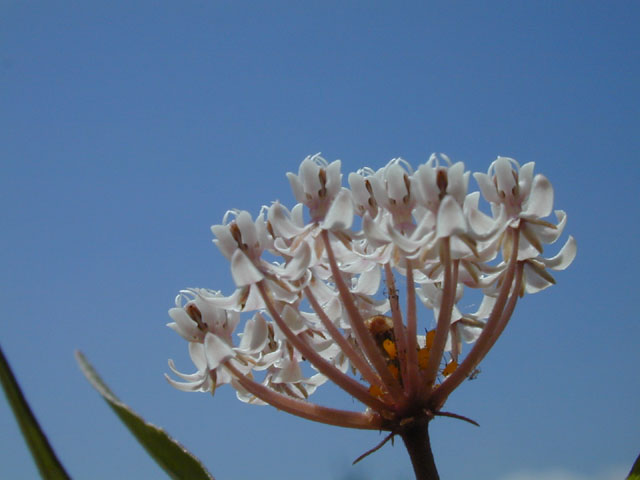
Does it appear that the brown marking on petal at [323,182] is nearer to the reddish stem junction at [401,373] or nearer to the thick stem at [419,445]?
the reddish stem junction at [401,373]

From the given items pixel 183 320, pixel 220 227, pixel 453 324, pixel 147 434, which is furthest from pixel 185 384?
pixel 453 324

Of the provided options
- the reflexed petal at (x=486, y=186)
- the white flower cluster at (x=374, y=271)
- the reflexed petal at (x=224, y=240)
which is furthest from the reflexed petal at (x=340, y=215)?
the reflexed petal at (x=486, y=186)

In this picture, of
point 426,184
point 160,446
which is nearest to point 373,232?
point 426,184

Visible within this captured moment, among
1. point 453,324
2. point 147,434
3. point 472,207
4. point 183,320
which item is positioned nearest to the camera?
point 147,434

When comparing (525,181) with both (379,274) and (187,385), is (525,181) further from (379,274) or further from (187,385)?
(187,385)

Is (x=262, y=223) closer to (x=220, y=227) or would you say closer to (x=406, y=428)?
(x=220, y=227)
